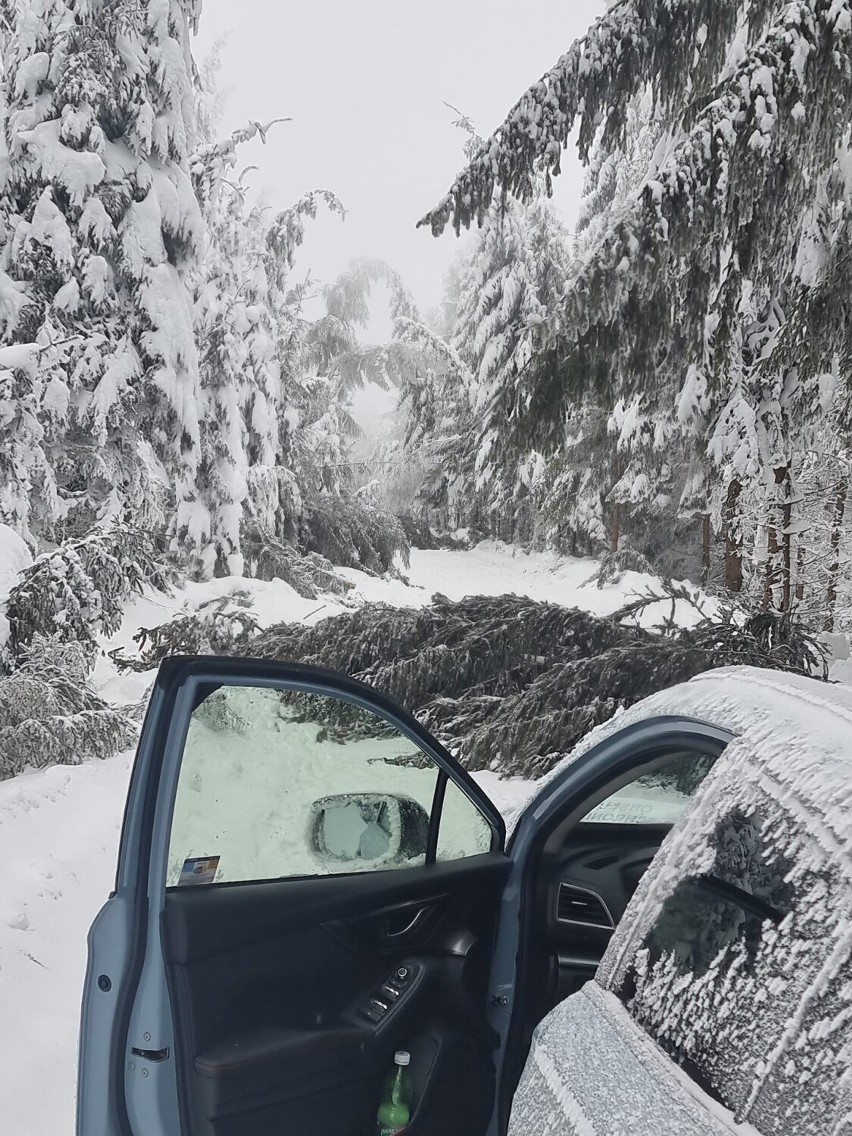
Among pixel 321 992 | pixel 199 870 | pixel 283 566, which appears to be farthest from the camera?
pixel 283 566

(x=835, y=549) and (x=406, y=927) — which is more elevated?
(x=835, y=549)

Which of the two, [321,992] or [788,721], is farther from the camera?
[321,992]

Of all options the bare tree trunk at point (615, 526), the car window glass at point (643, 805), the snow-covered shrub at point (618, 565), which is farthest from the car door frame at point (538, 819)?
the bare tree trunk at point (615, 526)

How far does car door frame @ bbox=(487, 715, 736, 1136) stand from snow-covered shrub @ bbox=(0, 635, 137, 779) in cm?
567

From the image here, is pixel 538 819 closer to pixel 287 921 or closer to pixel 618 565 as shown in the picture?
pixel 287 921

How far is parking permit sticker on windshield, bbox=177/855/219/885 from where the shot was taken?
5.47 ft

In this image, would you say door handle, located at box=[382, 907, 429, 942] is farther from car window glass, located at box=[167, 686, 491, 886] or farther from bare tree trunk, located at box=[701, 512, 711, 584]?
bare tree trunk, located at box=[701, 512, 711, 584]

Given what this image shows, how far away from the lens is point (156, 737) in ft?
5.36

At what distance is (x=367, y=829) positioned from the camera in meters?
2.09

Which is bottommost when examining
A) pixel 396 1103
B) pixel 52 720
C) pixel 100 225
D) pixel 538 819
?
pixel 52 720

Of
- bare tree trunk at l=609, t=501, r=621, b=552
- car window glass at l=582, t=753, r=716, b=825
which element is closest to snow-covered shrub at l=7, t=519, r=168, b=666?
car window glass at l=582, t=753, r=716, b=825

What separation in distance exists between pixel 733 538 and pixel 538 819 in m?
10.1

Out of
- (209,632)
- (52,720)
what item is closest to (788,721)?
(52,720)

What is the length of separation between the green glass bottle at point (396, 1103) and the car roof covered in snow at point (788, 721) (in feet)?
3.21
